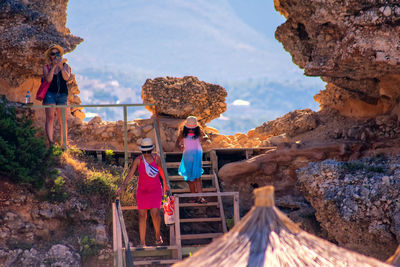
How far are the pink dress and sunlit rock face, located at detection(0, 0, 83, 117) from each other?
169 inches

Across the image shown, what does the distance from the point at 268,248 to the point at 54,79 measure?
6.86 metres

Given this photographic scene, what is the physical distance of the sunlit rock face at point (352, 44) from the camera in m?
10.5

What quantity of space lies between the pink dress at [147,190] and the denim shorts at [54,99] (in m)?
2.73

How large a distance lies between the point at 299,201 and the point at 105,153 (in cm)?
390

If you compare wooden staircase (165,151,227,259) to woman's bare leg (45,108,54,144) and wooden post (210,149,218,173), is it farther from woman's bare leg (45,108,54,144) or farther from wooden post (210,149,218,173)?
woman's bare leg (45,108,54,144)

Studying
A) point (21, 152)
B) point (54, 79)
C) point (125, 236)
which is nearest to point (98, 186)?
point (21, 152)

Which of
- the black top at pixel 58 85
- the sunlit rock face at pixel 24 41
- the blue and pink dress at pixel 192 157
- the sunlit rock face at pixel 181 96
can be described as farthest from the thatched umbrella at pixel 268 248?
the sunlit rock face at pixel 181 96

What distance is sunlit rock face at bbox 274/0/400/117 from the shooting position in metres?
10.5

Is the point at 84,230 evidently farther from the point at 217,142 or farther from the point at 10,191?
the point at 217,142

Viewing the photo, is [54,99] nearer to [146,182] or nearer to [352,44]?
[146,182]

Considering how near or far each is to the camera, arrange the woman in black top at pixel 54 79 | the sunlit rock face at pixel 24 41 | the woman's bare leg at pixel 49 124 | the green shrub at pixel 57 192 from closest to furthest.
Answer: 1. the green shrub at pixel 57 192
2. the woman in black top at pixel 54 79
3. the woman's bare leg at pixel 49 124
4. the sunlit rock face at pixel 24 41

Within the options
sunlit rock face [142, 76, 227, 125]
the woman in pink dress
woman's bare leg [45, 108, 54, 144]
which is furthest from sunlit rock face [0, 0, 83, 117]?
the woman in pink dress

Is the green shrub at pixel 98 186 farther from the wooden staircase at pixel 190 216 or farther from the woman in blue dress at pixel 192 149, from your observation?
the woman in blue dress at pixel 192 149

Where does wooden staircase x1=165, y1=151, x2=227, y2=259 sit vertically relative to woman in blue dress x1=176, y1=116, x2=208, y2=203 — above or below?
below
